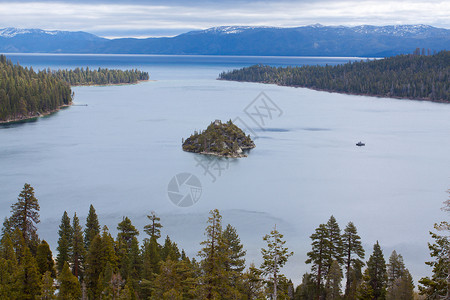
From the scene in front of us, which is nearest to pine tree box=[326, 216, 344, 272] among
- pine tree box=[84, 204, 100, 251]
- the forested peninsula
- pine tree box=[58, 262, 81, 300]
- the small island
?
pine tree box=[58, 262, 81, 300]

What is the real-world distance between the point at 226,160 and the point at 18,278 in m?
60.7

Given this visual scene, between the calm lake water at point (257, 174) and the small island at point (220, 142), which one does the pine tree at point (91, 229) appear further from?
the small island at point (220, 142)

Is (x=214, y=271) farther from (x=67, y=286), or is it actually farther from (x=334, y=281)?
(x=334, y=281)

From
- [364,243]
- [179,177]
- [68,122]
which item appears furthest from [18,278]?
[68,122]

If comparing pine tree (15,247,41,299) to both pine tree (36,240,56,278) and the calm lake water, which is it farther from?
the calm lake water

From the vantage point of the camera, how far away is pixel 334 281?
111ft

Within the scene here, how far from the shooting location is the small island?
93625 millimetres

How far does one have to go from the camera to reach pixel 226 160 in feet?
297

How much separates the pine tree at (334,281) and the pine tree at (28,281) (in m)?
20.0

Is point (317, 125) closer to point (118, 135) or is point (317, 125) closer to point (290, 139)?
point (290, 139)

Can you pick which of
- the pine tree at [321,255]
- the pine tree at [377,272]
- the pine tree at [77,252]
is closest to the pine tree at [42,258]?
the pine tree at [77,252]
